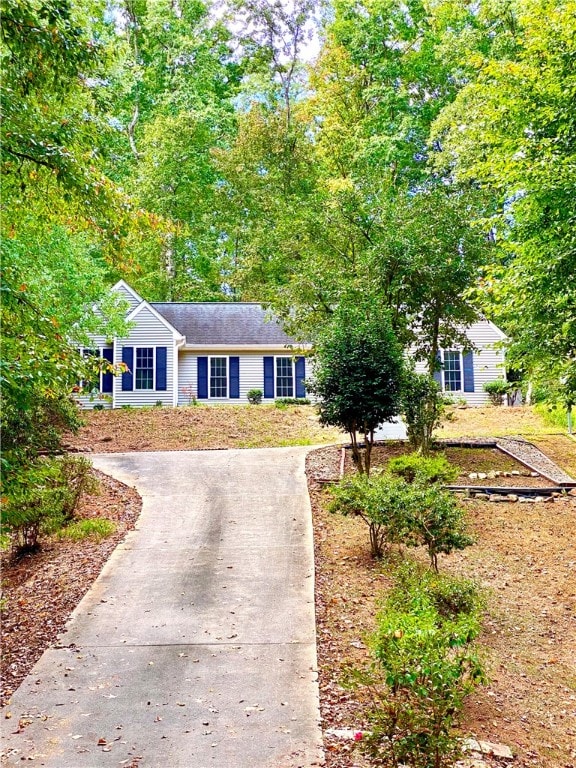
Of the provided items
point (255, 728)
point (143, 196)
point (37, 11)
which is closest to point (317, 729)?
point (255, 728)

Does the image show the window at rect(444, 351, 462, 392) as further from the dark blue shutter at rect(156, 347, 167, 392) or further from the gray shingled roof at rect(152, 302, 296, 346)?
the dark blue shutter at rect(156, 347, 167, 392)

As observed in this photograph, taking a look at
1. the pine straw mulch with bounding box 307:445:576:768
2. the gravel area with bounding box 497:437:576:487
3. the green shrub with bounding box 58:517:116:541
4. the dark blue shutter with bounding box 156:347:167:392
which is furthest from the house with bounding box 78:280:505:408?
the green shrub with bounding box 58:517:116:541

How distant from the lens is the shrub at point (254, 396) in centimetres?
2178

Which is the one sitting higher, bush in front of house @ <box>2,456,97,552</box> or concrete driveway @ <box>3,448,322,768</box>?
bush in front of house @ <box>2,456,97,552</box>

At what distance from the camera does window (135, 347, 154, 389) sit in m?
21.2

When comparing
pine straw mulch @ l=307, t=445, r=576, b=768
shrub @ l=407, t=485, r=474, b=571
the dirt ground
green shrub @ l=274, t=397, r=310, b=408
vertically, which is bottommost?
pine straw mulch @ l=307, t=445, r=576, b=768

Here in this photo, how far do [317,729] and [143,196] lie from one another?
80.9ft

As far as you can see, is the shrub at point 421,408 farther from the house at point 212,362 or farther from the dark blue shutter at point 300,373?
the dark blue shutter at point 300,373

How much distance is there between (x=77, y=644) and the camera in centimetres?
534

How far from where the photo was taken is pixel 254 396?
857 inches

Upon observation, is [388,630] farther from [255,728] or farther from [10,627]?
[10,627]

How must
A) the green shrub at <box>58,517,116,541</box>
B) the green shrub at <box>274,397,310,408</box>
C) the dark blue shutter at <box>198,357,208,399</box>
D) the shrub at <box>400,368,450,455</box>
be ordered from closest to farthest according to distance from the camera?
1. the green shrub at <box>58,517,116,541</box>
2. the shrub at <box>400,368,450,455</box>
3. the green shrub at <box>274,397,310,408</box>
4. the dark blue shutter at <box>198,357,208,399</box>

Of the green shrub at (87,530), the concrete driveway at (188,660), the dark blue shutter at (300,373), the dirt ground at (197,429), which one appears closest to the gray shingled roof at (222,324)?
the dark blue shutter at (300,373)

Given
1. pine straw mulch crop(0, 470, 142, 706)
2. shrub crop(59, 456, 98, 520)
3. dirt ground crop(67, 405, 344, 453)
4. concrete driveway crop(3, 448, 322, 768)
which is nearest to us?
concrete driveway crop(3, 448, 322, 768)
